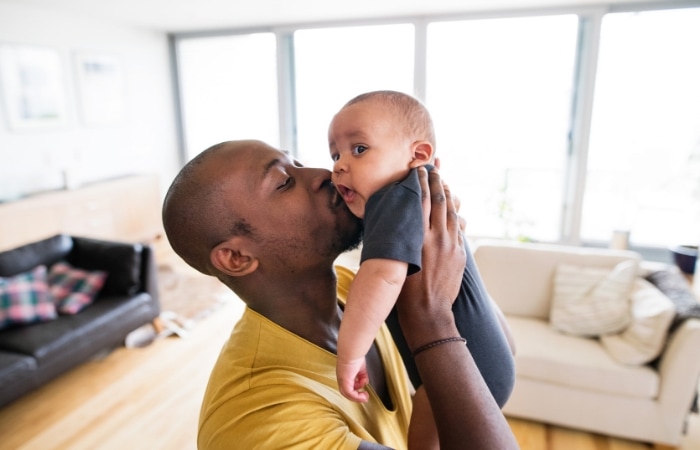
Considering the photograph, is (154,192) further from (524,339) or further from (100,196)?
(524,339)

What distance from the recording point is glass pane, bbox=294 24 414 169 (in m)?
4.90

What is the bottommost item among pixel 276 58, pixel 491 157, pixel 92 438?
pixel 92 438

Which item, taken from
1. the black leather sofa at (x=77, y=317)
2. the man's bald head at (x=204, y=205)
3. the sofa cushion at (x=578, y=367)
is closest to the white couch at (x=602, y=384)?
the sofa cushion at (x=578, y=367)

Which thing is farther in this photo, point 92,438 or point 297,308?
point 92,438

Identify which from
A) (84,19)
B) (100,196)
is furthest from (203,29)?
(100,196)

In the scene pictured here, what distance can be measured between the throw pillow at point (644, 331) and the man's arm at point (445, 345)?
1.95m

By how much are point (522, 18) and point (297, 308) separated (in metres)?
4.41

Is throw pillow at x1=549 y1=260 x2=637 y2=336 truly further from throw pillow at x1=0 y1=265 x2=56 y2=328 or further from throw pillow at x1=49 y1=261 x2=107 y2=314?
throw pillow at x1=0 y1=265 x2=56 y2=328

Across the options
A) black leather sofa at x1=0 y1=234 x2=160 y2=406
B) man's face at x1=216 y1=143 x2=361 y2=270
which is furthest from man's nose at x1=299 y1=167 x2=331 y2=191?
→ black leather sofa at x1=0 y1=234 x2=160 y2=406

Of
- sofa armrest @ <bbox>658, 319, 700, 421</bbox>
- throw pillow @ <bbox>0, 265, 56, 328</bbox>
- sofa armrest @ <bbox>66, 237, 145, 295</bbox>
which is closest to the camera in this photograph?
sofa armrest @ <bbox>658, 319, 700, 421</bbox>

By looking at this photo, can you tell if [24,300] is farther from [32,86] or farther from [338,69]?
[338,69]

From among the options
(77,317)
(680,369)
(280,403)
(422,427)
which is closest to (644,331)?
(680,369)

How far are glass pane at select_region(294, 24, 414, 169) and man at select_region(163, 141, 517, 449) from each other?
155 inches

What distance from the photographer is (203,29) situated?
5.56m
